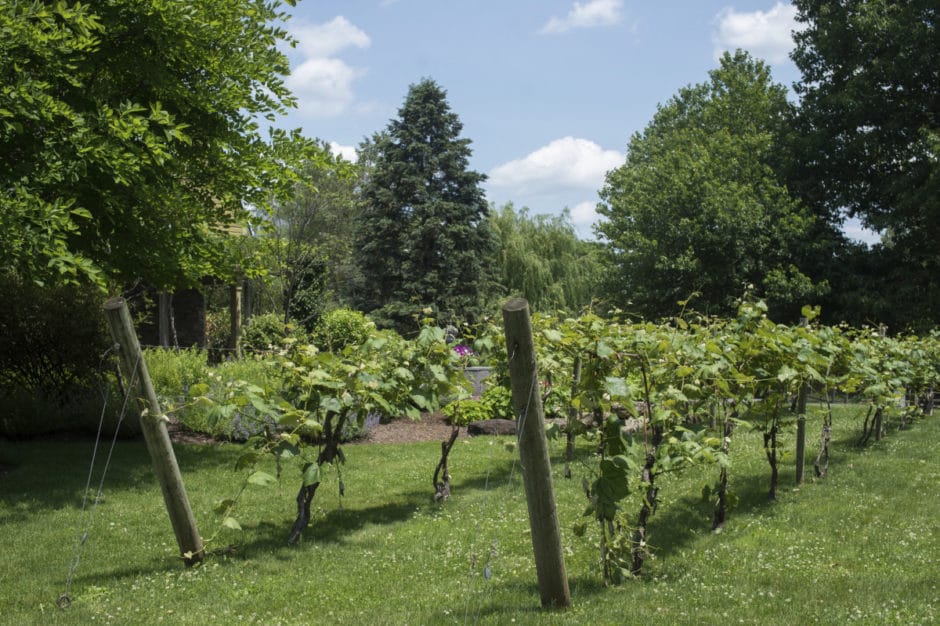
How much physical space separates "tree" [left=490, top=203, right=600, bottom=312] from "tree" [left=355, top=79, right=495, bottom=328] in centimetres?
353

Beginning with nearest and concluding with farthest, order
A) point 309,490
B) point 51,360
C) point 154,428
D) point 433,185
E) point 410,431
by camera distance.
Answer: point 154,428, point 309,490, point 51,360, point 410,431, point 433,185

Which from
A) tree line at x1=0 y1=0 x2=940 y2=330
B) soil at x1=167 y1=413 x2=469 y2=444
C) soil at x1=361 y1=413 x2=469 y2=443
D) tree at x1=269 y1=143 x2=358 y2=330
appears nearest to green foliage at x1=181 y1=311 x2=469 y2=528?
tree line at x1=0 y1=0 x2=940 y2=330

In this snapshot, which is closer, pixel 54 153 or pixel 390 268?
pixel 54 153

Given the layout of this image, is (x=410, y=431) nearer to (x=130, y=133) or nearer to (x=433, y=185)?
(x=130, y=133)

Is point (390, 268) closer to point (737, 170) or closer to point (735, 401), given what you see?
point (737, 170)

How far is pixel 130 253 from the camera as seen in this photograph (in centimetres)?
1002

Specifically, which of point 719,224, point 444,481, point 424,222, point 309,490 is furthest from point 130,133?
point 424,222

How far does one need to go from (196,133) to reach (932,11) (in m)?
22.9

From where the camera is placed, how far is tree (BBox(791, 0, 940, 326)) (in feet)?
75.7

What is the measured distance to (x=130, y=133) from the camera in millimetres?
8266

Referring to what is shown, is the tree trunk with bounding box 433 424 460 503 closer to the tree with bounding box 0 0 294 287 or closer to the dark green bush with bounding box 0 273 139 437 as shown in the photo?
the tree with bounding box 0 0 294 287

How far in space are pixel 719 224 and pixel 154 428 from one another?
22.9 m

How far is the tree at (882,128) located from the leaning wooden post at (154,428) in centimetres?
2295

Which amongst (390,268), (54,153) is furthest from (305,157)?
(390,268)
